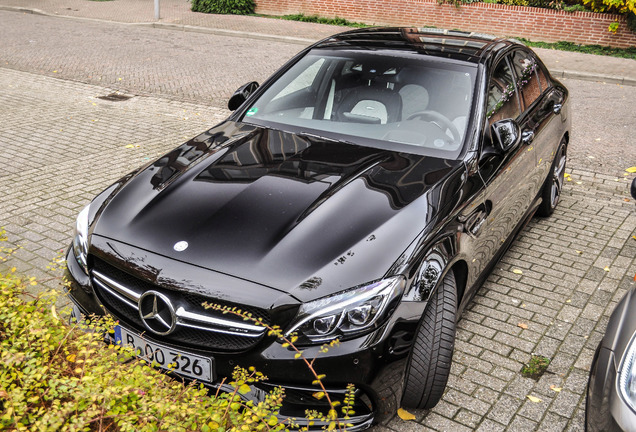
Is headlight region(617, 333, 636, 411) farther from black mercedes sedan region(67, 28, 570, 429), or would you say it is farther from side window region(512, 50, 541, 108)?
side window region(512, 50, 541, 108)

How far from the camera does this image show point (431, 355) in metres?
3.27

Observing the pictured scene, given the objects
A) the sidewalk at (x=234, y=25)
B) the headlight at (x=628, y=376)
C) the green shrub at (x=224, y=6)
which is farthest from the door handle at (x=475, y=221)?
the green shrub at (x=224, y=6)

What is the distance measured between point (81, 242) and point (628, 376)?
8.71 feet

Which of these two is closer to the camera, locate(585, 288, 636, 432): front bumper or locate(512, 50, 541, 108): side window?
locate(585, 288, 636, 432): front bumper

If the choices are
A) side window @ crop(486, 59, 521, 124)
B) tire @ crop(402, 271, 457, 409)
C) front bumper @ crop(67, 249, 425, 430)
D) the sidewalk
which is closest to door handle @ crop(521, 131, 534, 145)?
side window @ crop(486, 59, 521, 124)

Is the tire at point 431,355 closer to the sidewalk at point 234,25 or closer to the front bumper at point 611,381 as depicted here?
the front bumper at point 611,381

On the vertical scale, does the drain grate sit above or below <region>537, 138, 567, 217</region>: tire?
below

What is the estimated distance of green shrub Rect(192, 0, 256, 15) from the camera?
2031 centimetres

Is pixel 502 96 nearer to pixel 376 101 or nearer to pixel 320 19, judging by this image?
pixel 376 101

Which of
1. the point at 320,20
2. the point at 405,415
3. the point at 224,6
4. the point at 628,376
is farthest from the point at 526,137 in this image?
the point at 224,6

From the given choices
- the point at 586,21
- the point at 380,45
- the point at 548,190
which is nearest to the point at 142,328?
the point at 380,45

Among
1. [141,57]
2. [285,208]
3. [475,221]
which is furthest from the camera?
[141,57]

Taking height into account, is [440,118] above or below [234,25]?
above

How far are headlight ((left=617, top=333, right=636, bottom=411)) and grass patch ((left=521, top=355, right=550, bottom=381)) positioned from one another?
115 cm
